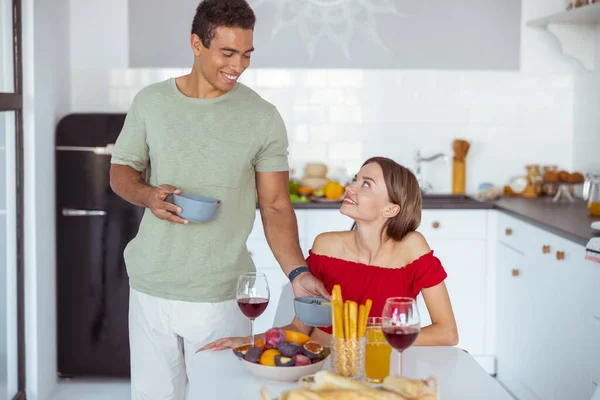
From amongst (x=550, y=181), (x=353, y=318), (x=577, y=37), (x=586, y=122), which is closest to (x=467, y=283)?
(x=550, y=181)

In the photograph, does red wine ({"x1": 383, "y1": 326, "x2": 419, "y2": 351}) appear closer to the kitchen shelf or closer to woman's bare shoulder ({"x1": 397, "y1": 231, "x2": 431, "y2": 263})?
woman's bare shoulder ({"x1": 397, "y1": 231, "x2": 431, "y2": 263})

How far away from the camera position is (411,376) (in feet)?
6.21

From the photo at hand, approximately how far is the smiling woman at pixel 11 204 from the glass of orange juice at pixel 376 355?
2438 millimetres

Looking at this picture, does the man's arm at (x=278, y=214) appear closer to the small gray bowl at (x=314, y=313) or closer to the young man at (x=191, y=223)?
the young man at (x=191, y=223)

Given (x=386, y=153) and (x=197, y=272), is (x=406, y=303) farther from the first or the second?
(x=386, y=153)

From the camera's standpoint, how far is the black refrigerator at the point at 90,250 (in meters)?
4.29

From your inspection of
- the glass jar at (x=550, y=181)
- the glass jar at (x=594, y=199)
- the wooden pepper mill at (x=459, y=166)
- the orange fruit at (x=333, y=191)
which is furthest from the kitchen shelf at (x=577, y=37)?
the orange fruit at (x=333, y=191)

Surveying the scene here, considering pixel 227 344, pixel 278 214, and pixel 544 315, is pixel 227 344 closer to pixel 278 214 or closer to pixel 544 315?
pixel 278 214

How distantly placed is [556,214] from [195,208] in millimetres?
2328

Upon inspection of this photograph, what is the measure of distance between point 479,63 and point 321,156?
1.07 meters

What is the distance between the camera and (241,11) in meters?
2.35

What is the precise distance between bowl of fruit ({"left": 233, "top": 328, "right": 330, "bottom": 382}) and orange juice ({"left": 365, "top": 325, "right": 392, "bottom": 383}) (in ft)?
0.31

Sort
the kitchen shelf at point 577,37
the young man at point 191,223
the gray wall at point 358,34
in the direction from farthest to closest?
the gray wall at point 358,34 < the kitchen shelf at point 577,37 < the young man at point 191,223

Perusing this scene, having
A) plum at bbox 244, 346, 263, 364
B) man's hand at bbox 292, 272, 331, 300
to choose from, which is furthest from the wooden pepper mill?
plum at bbox 244, 346, 263, 364
